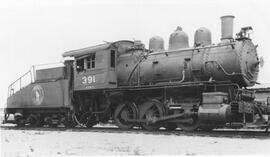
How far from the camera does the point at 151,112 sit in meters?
13.5

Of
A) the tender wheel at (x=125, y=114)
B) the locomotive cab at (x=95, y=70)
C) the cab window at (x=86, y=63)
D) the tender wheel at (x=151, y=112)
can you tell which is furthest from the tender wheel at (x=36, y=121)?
the tender wheel at (x=151, y=112)

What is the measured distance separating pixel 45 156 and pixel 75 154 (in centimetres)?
59

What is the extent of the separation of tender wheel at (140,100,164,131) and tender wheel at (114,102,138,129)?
0.37m

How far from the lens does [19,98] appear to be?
1791 centimetres

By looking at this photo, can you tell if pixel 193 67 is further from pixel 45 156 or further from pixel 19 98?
pixel 19 98

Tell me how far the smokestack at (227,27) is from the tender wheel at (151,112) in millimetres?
3228

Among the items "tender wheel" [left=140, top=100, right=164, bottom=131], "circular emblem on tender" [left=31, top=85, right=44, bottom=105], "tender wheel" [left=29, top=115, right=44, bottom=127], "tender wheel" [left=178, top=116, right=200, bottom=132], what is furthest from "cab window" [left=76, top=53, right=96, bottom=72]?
"tender wheel" [left=178, top=116, right=200, bottom=132]

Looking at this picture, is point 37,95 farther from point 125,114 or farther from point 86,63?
point 125,114

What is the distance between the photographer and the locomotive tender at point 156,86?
12062mm

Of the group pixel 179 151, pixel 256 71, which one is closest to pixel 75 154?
pixel 179 151

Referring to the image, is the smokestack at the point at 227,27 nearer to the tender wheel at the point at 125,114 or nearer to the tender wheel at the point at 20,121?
the tender wheel at the point at 125,114

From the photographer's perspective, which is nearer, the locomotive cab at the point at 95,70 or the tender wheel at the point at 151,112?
the tender wheel at the point at 151,112

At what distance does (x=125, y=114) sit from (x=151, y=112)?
1.19 metres

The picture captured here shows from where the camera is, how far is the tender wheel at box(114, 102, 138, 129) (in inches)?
554
